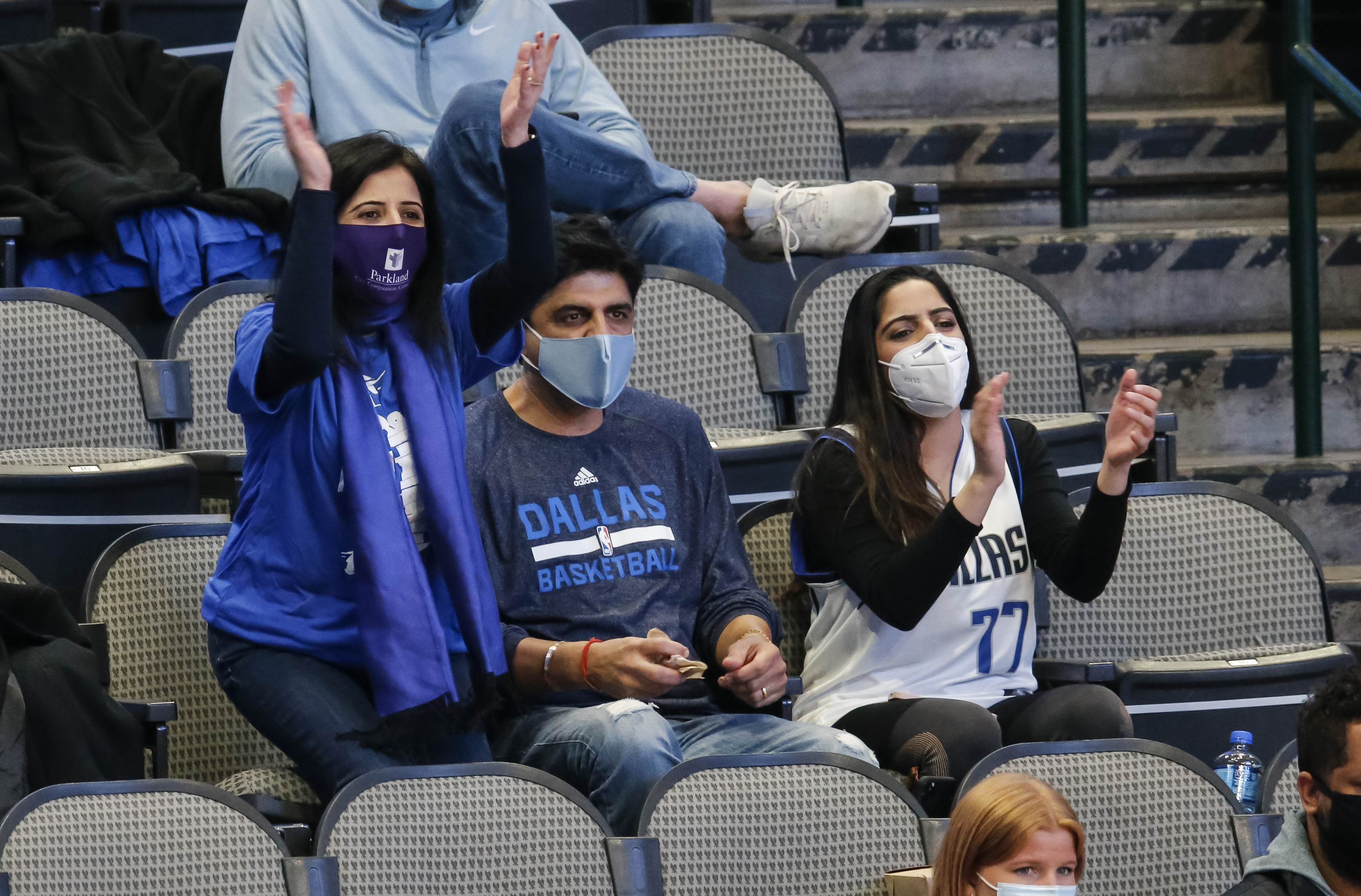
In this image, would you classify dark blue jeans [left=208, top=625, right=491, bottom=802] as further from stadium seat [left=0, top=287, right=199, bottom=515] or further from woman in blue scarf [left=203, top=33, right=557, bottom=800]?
stadium seat [left=0, top=287, right=199, bottom=515]

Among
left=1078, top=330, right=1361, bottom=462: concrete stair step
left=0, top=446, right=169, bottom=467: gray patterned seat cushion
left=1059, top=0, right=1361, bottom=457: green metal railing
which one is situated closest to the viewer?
left=0, top=446, right=169, bottom=467: gray patterned seat cushion

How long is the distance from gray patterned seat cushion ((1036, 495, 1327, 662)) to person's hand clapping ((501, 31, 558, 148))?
3.54 feet

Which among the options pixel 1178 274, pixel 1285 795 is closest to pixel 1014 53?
pixel 1178 274

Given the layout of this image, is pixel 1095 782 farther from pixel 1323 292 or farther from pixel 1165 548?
pixel 1323 292

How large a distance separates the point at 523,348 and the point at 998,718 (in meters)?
0.78

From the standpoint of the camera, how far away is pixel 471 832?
210 cm

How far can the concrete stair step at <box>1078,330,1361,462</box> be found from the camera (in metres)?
3.86

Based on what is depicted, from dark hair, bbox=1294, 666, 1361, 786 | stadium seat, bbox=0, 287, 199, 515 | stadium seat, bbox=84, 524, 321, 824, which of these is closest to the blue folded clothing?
stadium seat, bbox=0, 287, 199, 515

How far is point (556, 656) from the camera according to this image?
2371mm

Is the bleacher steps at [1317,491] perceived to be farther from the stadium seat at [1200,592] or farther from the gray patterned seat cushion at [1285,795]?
the gray patterned seat cushion at [1285,795]

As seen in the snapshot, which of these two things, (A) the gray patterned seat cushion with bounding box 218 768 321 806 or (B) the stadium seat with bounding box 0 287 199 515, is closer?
(A) the gray patterned seat cushion with bounding box 218 768 321 806

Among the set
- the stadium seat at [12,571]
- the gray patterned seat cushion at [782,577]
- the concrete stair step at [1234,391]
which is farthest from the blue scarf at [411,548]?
the concrete stair step at [1234,391]

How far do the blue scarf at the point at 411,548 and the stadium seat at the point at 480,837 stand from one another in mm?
194

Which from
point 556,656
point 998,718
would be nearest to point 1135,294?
point 998,718
